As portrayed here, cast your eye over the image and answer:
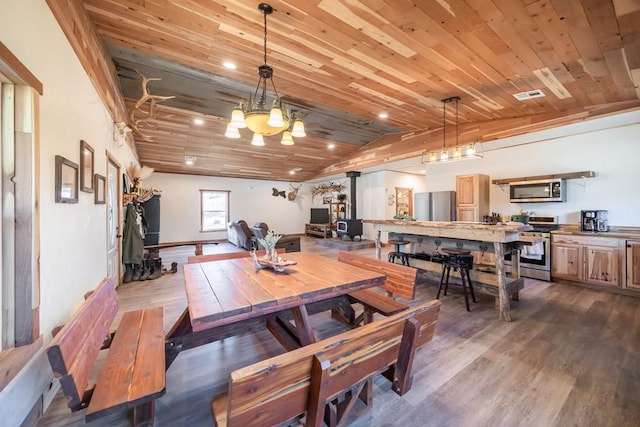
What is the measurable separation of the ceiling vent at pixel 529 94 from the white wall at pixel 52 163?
4.62 meters

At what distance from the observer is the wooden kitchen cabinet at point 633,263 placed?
3617 millimetres

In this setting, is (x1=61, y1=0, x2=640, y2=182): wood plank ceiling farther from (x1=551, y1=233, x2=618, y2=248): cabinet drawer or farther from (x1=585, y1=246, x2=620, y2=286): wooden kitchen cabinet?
(x1=585, y1=246, x2=620, y2=286): wooden kitchen cabinet

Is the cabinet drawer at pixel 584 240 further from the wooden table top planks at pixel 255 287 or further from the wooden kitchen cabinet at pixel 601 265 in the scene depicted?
the wooden table top planks at pixel 255 287

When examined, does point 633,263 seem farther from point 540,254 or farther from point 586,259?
point 540,254

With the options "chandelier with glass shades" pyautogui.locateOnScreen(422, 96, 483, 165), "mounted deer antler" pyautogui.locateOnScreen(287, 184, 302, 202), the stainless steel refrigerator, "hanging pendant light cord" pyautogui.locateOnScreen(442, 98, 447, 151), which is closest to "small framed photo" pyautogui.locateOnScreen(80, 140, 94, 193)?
"chandelier with glass shades" pyautogui.locateOnScreen(422, 96, 483, 165)

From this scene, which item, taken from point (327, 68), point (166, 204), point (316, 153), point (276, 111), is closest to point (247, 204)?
point (166, 204)

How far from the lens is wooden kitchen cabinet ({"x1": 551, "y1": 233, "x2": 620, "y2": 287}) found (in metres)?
3.83

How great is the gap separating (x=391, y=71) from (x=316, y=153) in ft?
16.8

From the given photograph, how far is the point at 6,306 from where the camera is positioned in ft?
4.09

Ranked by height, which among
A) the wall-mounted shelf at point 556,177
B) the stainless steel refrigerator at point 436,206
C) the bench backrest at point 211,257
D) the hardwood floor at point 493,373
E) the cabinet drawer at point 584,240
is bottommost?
the hardwood floor at point 493,373

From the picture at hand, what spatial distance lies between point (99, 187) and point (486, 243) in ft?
15.4

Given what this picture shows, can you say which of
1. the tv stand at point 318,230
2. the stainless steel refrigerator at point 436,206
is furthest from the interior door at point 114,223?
the tv stand at point 318,230

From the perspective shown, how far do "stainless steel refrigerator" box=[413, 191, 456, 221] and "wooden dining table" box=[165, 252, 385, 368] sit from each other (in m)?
4.64

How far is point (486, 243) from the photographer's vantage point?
344cm
